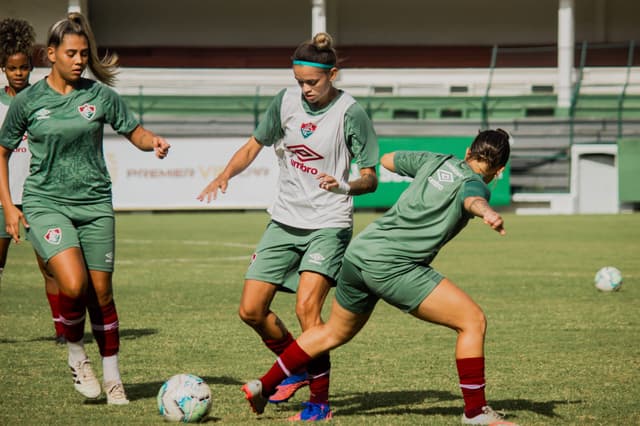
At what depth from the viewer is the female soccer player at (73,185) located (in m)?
6.02

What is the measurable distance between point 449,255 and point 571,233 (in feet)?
16.1

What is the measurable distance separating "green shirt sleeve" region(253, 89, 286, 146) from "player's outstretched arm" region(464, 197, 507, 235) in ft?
5.47

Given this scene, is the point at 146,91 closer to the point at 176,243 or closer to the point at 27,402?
the point at 176,243

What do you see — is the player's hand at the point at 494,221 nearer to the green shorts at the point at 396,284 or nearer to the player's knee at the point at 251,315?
the green shorts at the point at 396,284

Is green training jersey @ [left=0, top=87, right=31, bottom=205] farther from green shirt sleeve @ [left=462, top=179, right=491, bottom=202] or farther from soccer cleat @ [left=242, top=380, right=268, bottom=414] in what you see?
green shirt sleeve @ [left=462, top=179, right=491, bottom=202]

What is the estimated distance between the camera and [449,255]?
1622cm

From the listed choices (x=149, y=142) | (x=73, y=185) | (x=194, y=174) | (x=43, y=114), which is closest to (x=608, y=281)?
(x=149, y=142)

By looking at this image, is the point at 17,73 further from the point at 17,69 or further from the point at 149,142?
the point at 149,142

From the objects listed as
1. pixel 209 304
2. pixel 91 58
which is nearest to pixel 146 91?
pixel 209 304

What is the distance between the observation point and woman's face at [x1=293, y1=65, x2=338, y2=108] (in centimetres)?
616

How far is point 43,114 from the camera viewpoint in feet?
19.8

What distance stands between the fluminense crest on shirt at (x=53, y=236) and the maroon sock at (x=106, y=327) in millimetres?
500

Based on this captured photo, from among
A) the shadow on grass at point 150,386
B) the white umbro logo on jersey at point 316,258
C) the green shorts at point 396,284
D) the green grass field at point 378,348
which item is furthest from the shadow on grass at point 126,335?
the green shorts at point 396,284

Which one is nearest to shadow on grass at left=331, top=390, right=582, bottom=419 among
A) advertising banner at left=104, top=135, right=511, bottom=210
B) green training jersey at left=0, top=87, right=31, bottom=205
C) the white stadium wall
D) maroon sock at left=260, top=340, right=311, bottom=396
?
maroon sock at left=260, top=340, right=311, bottom=396
